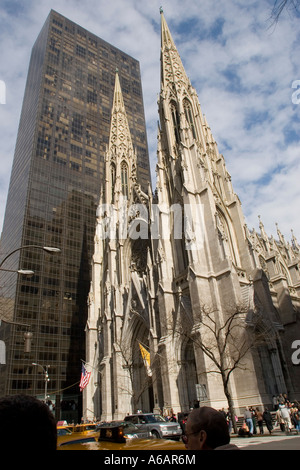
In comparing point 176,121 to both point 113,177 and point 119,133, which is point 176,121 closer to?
point 113,177

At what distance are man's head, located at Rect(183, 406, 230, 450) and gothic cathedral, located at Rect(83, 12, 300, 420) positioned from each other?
15.9 meters

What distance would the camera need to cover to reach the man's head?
2391 mm

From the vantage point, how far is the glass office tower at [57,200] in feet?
154

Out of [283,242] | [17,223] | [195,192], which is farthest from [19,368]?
[283,242]

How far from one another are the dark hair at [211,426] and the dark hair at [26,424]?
1.22 metres

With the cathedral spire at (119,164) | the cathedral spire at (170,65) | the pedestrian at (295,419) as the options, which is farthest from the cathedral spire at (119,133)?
the pedestrian at (295,419)

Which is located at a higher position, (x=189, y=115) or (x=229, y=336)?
(x=189, y=115)

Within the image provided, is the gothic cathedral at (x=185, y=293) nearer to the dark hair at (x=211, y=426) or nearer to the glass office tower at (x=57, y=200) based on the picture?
the glass office tower at (x=57, y=200)

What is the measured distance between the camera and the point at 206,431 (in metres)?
2.42

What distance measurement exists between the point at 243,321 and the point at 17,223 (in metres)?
45.5

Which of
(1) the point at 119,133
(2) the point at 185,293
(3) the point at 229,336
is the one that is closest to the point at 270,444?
(3) the point at 229,336

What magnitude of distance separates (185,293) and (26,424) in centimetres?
2542

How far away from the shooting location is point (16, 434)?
1.53m
